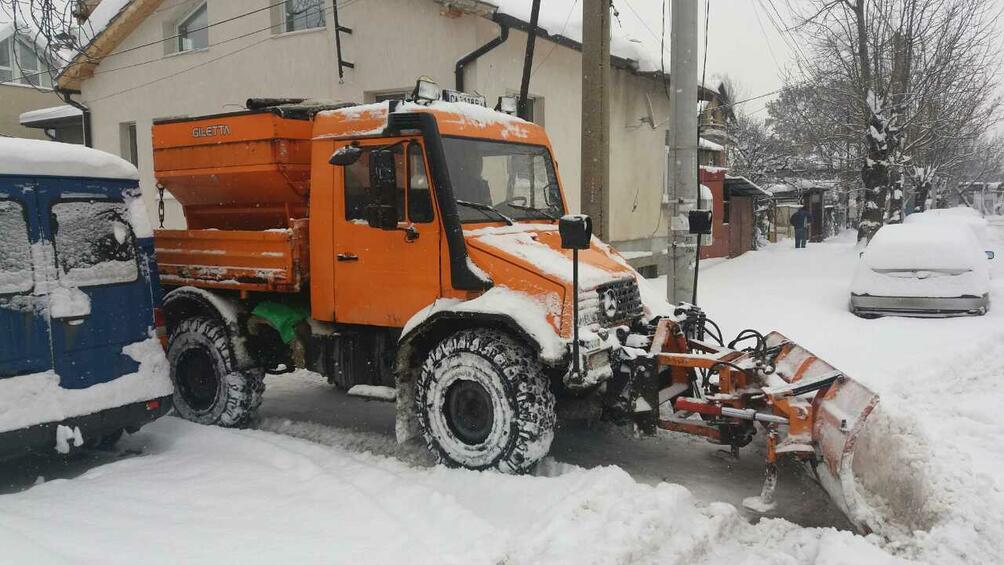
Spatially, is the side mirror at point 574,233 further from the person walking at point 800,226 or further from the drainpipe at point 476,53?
the person walking at point 800,226

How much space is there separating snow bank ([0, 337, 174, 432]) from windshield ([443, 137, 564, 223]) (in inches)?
108

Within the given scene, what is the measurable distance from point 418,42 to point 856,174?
21364mm

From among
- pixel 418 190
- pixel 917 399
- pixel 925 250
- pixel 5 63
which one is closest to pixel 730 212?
pixel 925 250

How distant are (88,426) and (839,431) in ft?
16.6

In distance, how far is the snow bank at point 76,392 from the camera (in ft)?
16.3

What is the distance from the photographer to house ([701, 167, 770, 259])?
Answer: 22.3 m

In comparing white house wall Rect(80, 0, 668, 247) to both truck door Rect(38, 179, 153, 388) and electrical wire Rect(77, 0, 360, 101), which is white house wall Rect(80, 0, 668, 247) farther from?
truck door Rect(38, 179, 153, 388)

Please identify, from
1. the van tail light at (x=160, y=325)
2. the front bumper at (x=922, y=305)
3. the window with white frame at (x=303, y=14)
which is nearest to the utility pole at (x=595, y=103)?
the van tail light at (x=160, y=325)

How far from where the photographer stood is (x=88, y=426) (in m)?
5.41

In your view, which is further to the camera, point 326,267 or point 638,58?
point 638,58

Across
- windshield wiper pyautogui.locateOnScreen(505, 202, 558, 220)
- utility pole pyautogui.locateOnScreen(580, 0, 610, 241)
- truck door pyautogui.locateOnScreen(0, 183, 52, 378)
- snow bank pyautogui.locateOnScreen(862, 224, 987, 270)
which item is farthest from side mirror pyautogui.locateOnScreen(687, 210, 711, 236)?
snow bank pyautogui.locateOnScreen(862, 224, 987, 270)

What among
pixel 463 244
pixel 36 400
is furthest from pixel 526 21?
pixel 36 400

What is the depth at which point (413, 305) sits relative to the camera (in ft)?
18.8

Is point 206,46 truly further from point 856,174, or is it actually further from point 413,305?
point 856,174
